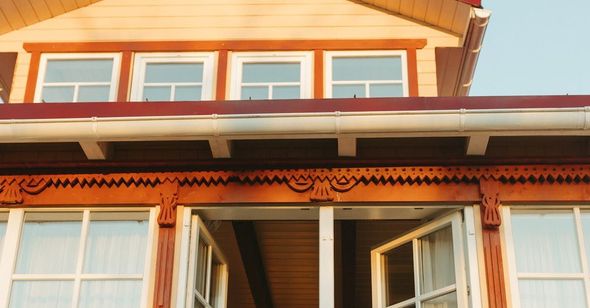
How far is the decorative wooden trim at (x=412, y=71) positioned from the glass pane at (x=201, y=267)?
2.60 metres

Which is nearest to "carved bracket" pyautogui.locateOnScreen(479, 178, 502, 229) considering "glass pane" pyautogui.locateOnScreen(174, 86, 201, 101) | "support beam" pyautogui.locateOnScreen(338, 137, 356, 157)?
"support beam" pyautogui.locateOnScreen(338, 137, 356, 157)

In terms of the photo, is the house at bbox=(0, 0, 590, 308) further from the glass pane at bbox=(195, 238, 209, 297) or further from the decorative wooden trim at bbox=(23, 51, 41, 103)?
the decorative wooden trim at bbox=(23, 51, 41, 103)

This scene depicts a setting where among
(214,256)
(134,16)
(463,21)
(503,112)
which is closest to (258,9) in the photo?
(134,16)

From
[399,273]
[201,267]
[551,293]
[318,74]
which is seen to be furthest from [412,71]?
[201,267]

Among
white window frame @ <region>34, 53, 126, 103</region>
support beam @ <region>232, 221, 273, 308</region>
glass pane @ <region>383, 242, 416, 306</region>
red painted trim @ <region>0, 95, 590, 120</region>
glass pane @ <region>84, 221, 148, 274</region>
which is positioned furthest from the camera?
white window frame @ <region>34, 53, 126, 103</region>

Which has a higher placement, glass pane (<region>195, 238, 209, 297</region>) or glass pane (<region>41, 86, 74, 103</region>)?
glass pane (<region>41, 86, 74, 103</region>)

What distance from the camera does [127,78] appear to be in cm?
827

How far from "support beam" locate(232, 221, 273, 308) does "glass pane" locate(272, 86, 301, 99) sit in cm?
132

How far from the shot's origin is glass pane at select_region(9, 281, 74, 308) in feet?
20.9

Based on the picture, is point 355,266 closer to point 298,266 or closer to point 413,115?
point 298,266

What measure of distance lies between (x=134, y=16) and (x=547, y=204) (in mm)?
4785

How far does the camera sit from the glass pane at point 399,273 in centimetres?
682

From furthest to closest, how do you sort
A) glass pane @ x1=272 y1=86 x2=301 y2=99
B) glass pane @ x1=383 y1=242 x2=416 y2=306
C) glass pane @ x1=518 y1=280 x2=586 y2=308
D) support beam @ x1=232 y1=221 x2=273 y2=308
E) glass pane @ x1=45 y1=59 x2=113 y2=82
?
glass pane @ x1=45 y1=59 x2=113 y2=82 < glass pane @ x1=272 y1=86 x2=301 y2=99 < support beam @ x1=232 y1=221 x2=273 y2=308 < glass pane @ x1=383 y1=242 x2=416 y2=306 < glass pane @ x1=518 y1=280 x2=586 y2=308

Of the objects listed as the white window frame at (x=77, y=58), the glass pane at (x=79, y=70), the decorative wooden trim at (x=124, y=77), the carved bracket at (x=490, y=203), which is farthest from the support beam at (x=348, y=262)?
the glass pane at (x=79, y=70)
